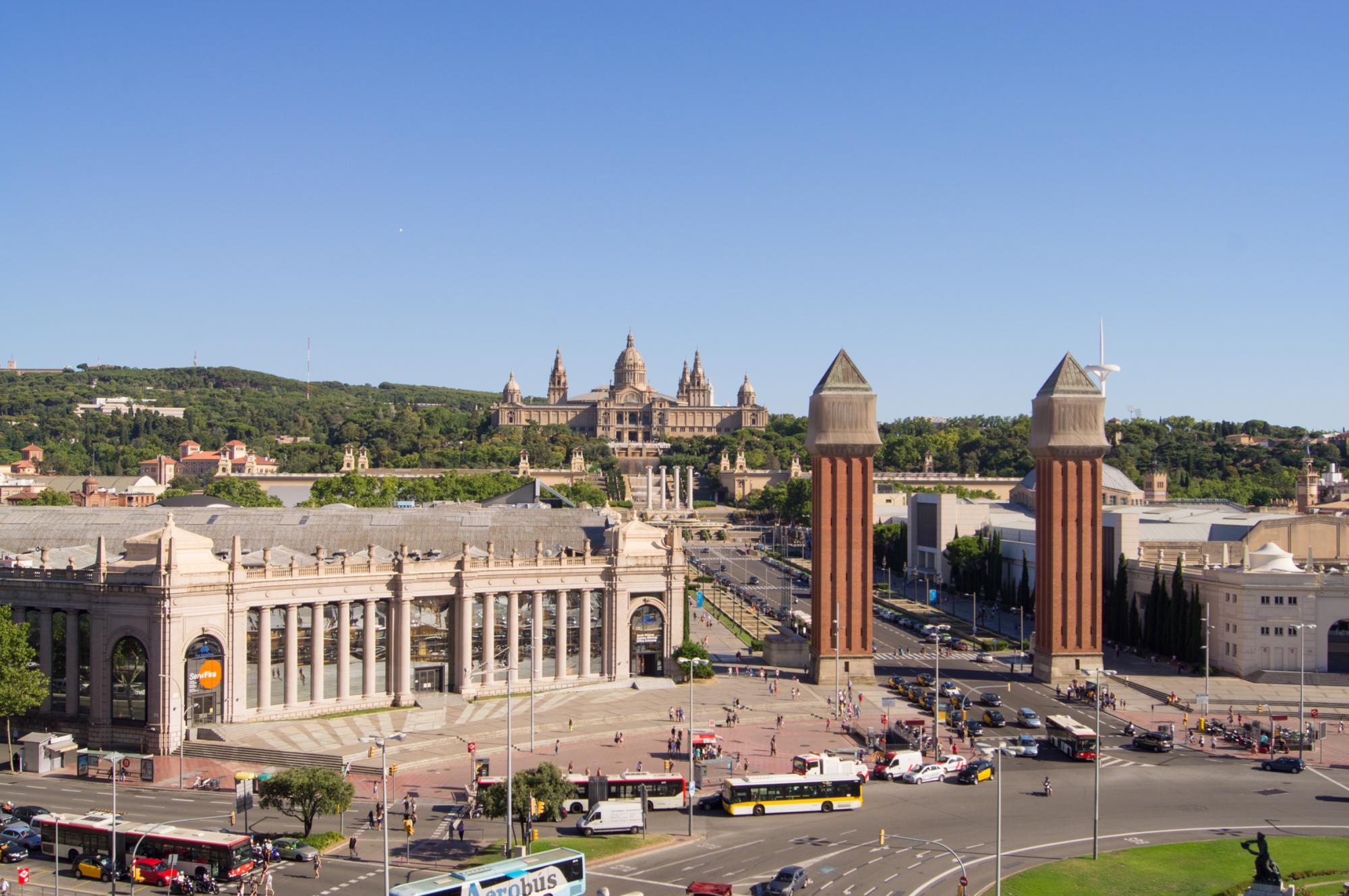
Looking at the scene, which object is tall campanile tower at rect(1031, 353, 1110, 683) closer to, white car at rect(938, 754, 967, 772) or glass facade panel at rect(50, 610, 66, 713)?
white car at rect(938, 754, 967, 772)

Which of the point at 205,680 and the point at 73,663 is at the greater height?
the point at 73,663

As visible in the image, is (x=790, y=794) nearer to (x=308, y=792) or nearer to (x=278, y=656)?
(x=308, y=792)

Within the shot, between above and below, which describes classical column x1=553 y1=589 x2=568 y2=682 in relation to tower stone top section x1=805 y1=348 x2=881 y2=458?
Answer: below

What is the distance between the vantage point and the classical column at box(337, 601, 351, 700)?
76438 millimetres

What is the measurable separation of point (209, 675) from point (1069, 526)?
2365 inches

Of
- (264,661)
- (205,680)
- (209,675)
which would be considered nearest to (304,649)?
(264,661)

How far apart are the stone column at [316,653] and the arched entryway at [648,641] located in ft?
68.5

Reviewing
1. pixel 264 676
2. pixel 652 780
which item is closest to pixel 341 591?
pixel 264 676

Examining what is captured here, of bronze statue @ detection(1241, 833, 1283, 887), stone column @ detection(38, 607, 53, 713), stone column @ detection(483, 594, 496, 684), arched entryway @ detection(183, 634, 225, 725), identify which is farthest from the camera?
stone column @ detection(483, 594, 496, 684)

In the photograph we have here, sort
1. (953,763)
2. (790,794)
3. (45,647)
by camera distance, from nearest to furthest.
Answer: (790,794)
(953,763)
(45,647)

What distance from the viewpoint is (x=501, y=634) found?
3246 inches

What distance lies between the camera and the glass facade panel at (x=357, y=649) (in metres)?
77.2

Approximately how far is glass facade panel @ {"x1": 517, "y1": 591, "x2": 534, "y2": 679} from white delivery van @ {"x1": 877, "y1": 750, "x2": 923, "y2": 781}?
2734 cm

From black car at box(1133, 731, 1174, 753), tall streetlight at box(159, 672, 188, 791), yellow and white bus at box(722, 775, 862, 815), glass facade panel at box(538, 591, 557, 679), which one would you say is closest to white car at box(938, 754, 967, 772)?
yellow and white bus at box(722, 775, 862, 815)
